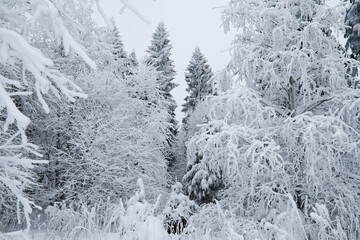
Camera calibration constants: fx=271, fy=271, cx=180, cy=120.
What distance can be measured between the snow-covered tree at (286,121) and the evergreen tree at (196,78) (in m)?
20.1

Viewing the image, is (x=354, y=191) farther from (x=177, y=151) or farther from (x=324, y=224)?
(x=177, y=151)

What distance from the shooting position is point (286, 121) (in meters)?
6.02

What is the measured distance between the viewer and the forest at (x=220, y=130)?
8.66ft

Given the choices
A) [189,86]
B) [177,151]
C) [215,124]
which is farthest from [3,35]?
[189,86]

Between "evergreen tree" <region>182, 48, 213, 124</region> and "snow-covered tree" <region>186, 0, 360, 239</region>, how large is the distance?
65.9ft

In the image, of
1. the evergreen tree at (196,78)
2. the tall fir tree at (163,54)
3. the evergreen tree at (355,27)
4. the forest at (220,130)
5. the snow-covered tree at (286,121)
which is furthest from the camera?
the evergreen tree at (196,78)

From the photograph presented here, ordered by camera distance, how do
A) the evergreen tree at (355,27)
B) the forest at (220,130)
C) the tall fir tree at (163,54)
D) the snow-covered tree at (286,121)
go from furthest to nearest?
the tall fir tree at (163,54) → the evergreen tree at (355,27) → the snow-covered tree at (286,121) → the forest at (220,130)

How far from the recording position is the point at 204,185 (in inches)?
619

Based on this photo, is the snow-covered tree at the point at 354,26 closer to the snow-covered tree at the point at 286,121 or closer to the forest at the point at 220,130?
the forest at the point at 220,130

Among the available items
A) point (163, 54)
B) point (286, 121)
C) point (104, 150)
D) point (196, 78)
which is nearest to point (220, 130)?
point (286, 121)

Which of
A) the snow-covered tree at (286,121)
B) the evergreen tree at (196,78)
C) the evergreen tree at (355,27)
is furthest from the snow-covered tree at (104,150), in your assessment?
the evergreen tree at (196,78)

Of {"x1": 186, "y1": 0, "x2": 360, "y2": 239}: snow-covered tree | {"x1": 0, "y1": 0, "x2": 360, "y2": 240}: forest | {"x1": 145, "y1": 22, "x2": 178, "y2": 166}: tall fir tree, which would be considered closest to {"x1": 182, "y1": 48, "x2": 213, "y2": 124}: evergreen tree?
{"x1": 145, "y1": 22, "x2": 178, "y2": 166}: tall fir tree

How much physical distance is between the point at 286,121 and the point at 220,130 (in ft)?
5.55

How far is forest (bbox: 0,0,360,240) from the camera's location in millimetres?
2640
